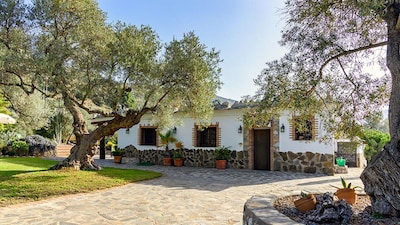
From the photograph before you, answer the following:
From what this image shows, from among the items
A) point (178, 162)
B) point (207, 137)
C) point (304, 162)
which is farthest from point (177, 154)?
point (304, 162)

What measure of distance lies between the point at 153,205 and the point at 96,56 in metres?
5.38

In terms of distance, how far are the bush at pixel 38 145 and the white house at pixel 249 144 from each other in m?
7.84

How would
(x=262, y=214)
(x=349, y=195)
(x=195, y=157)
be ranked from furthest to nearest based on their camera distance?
(x=195, y=157), (x=349, y=195), (x=262, y=214)

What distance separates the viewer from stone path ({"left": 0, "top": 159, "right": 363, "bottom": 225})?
593cm

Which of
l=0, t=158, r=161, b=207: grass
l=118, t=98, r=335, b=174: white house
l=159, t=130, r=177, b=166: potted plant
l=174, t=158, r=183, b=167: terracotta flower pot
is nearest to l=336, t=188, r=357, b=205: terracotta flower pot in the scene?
l=0, t=158, r=161, b=207: grass

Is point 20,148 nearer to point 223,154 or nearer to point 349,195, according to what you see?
point 223,154

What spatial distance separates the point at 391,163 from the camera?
4.15 meters

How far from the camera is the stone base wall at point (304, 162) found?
13.3 meters

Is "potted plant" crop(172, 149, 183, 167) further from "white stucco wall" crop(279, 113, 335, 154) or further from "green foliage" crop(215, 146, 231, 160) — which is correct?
"white stucco wall" crop(279, 113, 335, 154)

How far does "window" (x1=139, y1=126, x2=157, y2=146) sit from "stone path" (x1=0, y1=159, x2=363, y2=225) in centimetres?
796

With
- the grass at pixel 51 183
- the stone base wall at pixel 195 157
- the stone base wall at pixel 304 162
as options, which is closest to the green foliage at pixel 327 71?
the grass at pixel 51 183

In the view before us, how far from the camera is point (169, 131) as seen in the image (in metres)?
17.4

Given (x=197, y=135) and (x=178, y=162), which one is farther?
(x=197, y=135)

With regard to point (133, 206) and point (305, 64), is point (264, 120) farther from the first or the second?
point (133, 206)
